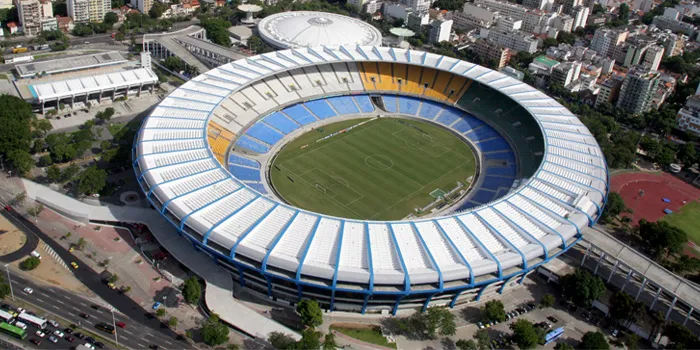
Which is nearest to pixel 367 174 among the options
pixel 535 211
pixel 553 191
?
pixel 553 191

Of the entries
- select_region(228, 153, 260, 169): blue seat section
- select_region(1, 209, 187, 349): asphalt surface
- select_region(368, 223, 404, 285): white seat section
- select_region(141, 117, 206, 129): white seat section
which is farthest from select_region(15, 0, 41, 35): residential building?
select_region(368, 223, 404, 285): white seat section

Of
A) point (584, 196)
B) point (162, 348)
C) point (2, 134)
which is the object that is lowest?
point (162, 348)

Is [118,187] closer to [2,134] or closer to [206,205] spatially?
[2,134]

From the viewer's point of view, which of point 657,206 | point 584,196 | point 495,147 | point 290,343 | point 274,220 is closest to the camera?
point 290,343

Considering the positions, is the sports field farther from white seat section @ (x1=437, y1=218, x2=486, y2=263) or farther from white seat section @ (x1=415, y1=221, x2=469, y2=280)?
white seat section @ (x1=415, y1=221, x2=469, y2=280)

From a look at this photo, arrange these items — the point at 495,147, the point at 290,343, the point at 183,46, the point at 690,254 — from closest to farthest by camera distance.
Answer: the point at 290,343
the point at 690,254
the point at 495,147
the point at 183,46

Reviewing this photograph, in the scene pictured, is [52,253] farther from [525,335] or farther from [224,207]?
[525,335]

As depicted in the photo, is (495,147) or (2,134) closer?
(2,134)

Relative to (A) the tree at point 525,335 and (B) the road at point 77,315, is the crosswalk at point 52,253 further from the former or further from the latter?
(A) the tree at point 525,335

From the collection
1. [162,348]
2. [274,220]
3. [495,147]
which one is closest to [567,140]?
[495,147]
